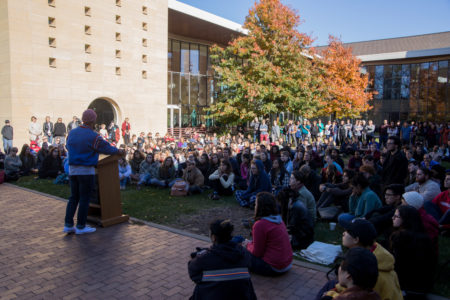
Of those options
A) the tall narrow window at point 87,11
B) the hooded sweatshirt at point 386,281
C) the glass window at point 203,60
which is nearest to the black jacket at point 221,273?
the hooded sweatshirt at point 386,281

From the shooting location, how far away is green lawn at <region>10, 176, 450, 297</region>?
19.5 ft

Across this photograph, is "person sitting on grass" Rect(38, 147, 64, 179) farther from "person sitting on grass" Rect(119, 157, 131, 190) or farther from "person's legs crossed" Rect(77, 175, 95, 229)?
"person's legs crossed" Rect(77, 175, 95, 229)

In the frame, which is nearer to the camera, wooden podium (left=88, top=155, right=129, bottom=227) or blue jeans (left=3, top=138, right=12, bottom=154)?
wooden podium (left=88, top=155, right=129, bottom=227)

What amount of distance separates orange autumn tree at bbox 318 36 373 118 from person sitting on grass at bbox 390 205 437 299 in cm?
2427

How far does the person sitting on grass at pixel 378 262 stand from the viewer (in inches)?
112

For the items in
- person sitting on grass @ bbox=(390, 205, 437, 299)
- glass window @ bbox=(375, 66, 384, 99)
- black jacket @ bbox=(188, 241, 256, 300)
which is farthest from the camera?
glass window @ bbox=(375, 66, 384, 99)

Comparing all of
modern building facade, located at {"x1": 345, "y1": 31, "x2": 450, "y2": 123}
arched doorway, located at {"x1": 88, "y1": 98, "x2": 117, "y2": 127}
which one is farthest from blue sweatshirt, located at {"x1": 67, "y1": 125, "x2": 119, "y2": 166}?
modern building facade, located at {"x1": 345, "y1": 31, "x2": 450, "y2": 123}

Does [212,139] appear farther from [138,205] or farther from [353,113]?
[353,113]

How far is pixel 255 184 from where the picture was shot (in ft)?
27.8

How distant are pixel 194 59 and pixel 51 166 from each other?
19.4 metres

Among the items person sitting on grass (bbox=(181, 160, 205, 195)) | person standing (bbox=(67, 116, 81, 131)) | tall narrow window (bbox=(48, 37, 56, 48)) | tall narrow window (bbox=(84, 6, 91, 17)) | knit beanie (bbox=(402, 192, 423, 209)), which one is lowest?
person sitting on grass (bbox=(181, 160, 205, 195))

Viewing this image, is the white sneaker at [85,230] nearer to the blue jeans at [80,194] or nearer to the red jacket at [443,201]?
the blue jeans at [80,194]

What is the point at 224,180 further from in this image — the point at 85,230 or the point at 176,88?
the point at 176,88

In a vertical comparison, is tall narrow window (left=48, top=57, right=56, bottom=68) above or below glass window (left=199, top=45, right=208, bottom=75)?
below
